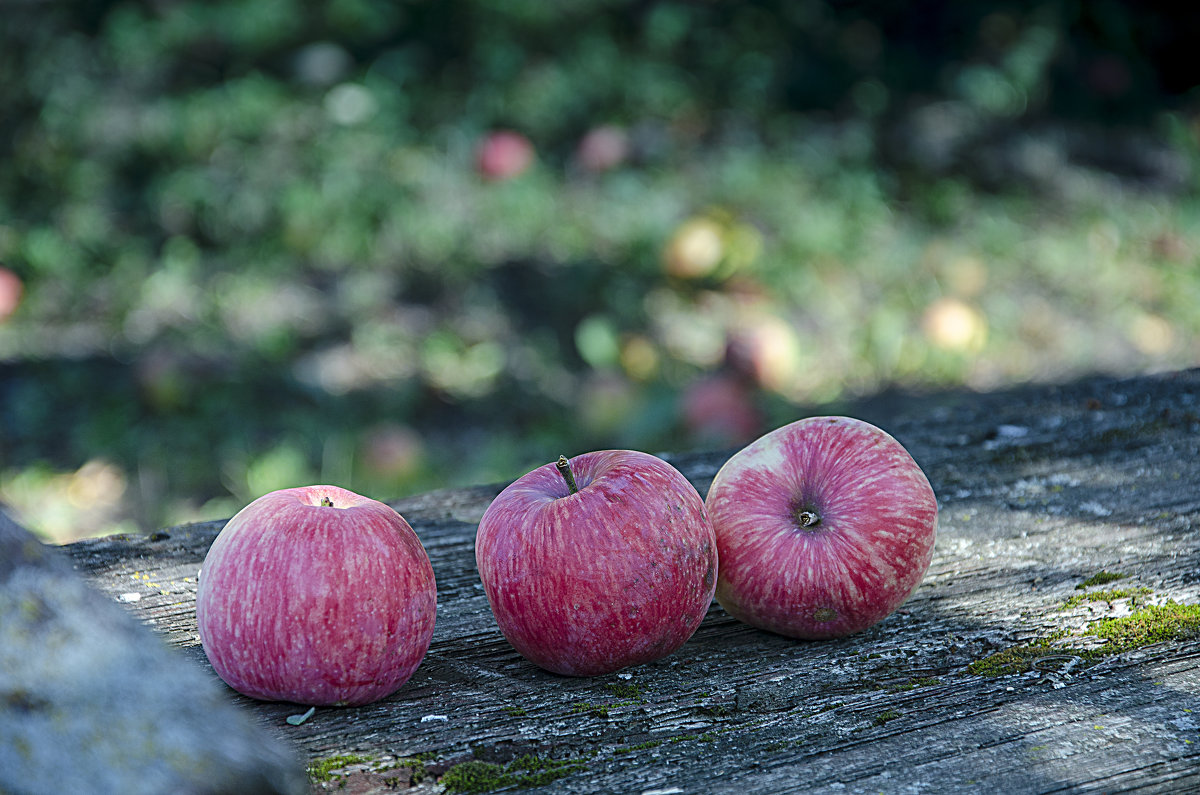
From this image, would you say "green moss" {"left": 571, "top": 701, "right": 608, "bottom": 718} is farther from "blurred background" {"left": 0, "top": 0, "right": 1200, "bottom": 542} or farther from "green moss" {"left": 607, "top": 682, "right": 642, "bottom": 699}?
"blurred background" {"left": 0, "top": 0, "right": 1200, "bottom": 542}

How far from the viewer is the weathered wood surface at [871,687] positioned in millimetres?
1000

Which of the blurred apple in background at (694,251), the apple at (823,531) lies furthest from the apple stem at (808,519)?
the blurred apple in background at (694,251)

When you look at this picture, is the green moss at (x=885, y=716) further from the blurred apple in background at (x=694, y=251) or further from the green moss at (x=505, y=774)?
the blurred apple in background at (x=694, y=251)

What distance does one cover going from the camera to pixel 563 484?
4.33 ft

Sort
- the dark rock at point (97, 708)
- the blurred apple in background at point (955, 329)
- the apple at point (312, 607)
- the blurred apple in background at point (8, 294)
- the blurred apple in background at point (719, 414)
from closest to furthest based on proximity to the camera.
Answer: the dark rock at point (97, 708) < the apple at point (312, 607) < the blurred apple in background at point (719, 414) < the blurred apple in background at point (8, 294) < the blurred apple in background at point (955, 329)

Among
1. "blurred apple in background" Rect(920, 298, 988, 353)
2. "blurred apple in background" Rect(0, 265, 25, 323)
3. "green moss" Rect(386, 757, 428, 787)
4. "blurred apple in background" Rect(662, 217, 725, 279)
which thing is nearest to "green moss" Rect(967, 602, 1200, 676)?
"green moss" Rect(386, 757, 428, 787)

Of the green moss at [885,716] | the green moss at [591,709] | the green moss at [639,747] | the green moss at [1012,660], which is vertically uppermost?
the green moss at [591,709]

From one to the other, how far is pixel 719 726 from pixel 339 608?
415 mm

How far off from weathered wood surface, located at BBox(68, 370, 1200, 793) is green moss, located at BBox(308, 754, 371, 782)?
1 cm

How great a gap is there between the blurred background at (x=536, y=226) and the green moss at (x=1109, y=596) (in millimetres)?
1940

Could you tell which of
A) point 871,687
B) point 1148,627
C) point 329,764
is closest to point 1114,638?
point 1148,627

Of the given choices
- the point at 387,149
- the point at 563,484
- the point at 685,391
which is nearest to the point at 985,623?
the point at 563,484

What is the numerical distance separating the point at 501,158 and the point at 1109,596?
12.3 ft

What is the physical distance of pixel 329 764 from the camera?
40.8 inches
